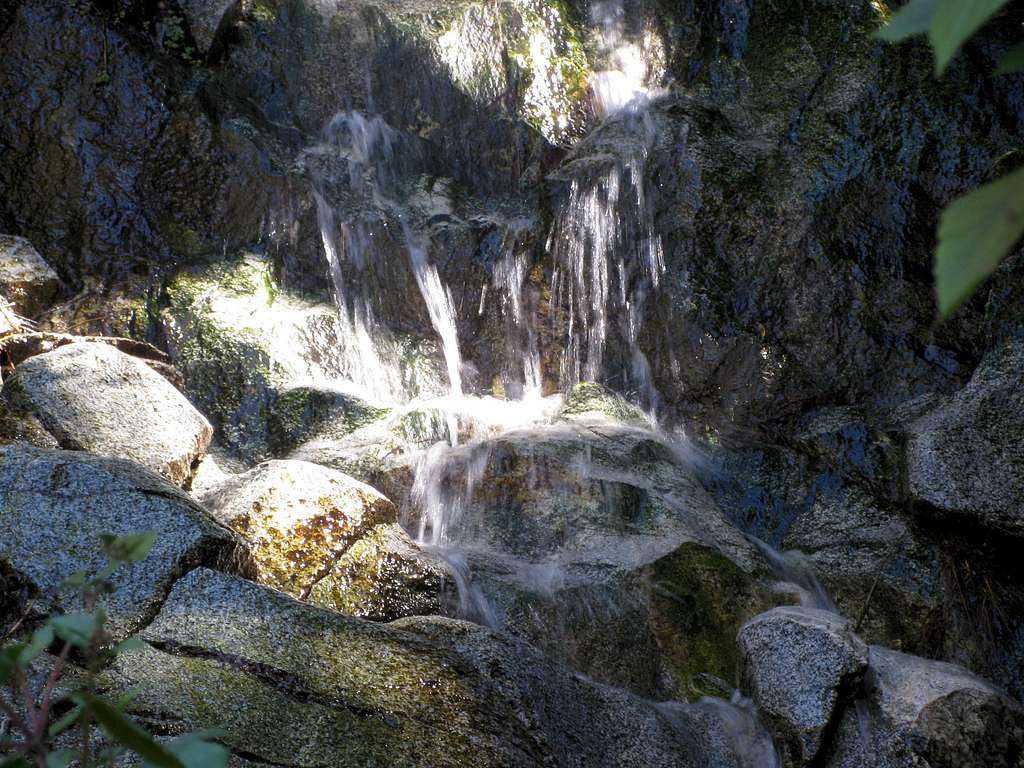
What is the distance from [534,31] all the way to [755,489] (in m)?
4.91

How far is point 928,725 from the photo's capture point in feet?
12.0

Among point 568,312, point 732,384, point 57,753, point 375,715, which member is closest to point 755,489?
point 732,384

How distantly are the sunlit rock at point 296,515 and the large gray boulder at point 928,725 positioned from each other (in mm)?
2328

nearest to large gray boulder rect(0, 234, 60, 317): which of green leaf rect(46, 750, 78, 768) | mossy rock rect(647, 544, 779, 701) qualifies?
mossy rock rect(647, 544, 779, 701)

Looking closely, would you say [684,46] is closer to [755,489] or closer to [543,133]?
[543,133]

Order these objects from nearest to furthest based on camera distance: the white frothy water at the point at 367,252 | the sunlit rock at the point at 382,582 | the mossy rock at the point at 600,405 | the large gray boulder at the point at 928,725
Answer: the large gray boulder at the point at 928,725
the sunlit rock at the point at 382,582
the mossy rock at the point at 600,405
the white frothy water at the point at 367,252

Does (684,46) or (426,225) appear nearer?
(426,225)

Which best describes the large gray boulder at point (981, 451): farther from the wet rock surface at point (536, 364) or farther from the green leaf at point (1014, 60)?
the green leaf at point (1014, 60)

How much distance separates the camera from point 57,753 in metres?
0.87

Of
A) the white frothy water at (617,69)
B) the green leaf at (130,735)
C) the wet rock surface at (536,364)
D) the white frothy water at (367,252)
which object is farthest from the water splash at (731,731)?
the white frothy water at (617,69)

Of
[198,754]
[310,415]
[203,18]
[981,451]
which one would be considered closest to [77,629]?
[198,754]

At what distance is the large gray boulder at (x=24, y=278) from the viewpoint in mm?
6594

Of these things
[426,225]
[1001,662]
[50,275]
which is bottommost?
[1001,662]

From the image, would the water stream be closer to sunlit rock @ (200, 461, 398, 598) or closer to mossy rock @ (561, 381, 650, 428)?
mossy rock @ (561, 381, 650, 428)
